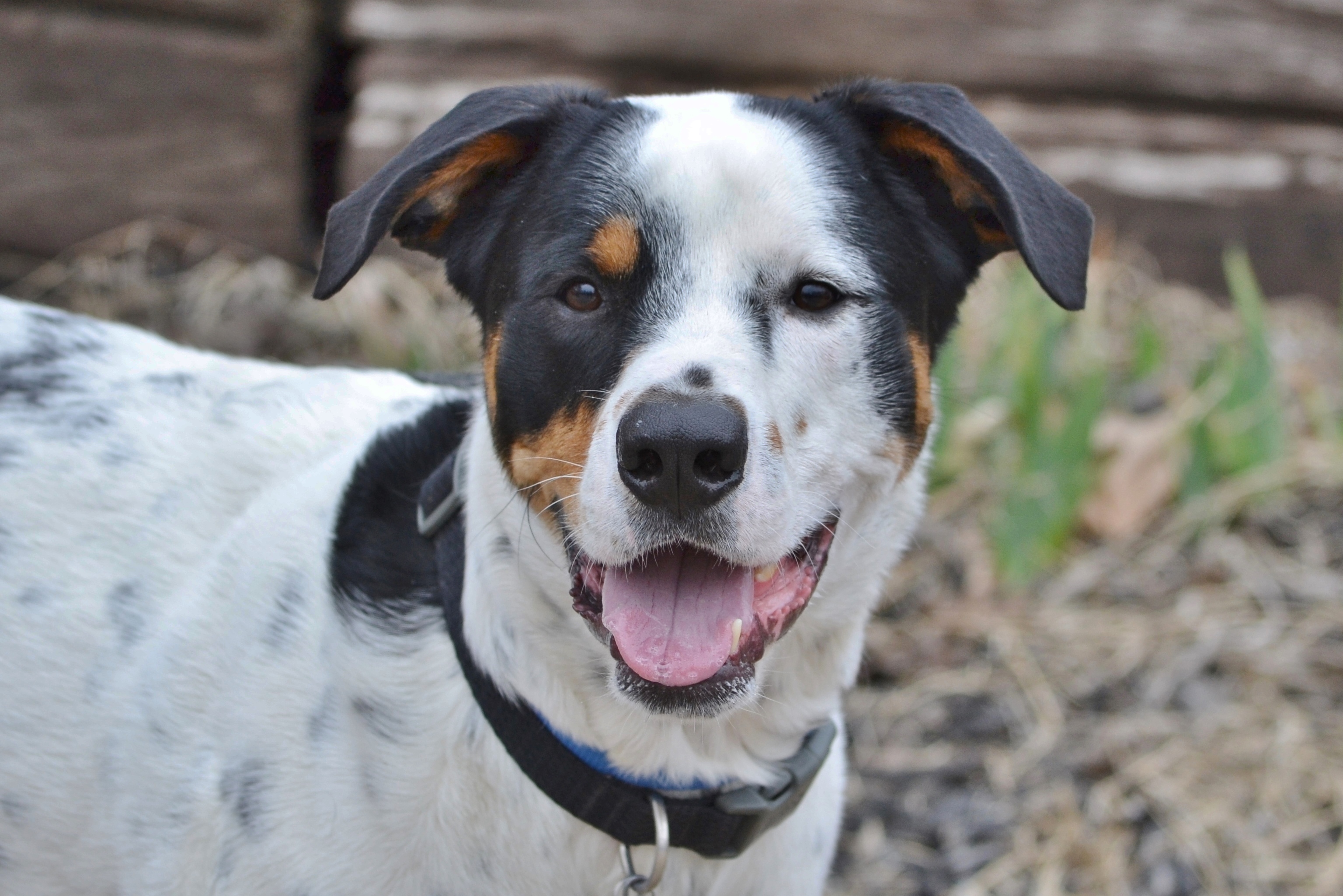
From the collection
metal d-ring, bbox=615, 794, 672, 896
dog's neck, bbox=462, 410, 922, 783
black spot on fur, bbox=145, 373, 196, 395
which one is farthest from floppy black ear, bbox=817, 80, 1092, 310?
black spot on fur, bbox=145, 373, 196, 395

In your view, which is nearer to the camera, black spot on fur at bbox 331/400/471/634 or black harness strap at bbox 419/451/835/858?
black harness strap at bbox 419/451/835/858

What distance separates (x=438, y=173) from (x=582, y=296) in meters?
0.31

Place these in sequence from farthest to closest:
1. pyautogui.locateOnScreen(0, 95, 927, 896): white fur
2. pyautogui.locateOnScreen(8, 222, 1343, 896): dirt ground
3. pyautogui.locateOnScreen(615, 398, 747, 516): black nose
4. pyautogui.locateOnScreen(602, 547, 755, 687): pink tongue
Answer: pyautogui.locateOnScreen(8, 222, 1343, 896): dirt ground → pyautogui.locateOnScreen(0, 95, 927, 896): white fur → pyautogui.locateOnScreen(602, 547, 755, 687): pink tongue → pyautogui.locateOnScreen(615, 398, 747, 516): black nose

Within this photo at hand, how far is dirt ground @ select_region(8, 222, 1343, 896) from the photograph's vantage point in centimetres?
309

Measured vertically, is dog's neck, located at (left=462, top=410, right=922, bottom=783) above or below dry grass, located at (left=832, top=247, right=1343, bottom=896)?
above

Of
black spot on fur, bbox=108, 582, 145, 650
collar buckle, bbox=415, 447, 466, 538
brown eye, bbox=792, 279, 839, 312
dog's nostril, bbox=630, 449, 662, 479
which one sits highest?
brown eye, bbox=792, 279, 839, 312

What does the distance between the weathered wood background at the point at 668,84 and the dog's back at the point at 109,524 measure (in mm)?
2742

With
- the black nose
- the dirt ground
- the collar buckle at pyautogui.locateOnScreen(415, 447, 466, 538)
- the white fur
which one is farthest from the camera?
the dirt ground

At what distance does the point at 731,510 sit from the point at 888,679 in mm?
2135

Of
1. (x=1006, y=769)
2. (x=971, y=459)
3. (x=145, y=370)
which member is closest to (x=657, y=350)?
(x=145, y=370)

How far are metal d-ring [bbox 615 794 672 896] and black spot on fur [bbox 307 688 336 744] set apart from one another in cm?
50

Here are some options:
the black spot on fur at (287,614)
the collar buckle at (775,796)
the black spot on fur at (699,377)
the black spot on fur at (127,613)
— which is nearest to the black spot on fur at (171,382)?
the black spot on fur at (127,613)

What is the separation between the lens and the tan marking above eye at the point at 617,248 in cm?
193

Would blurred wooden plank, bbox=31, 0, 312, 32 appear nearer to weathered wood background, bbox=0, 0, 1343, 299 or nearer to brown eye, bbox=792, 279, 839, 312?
weathered wood background, bbox=0, 0, 1343, 299
